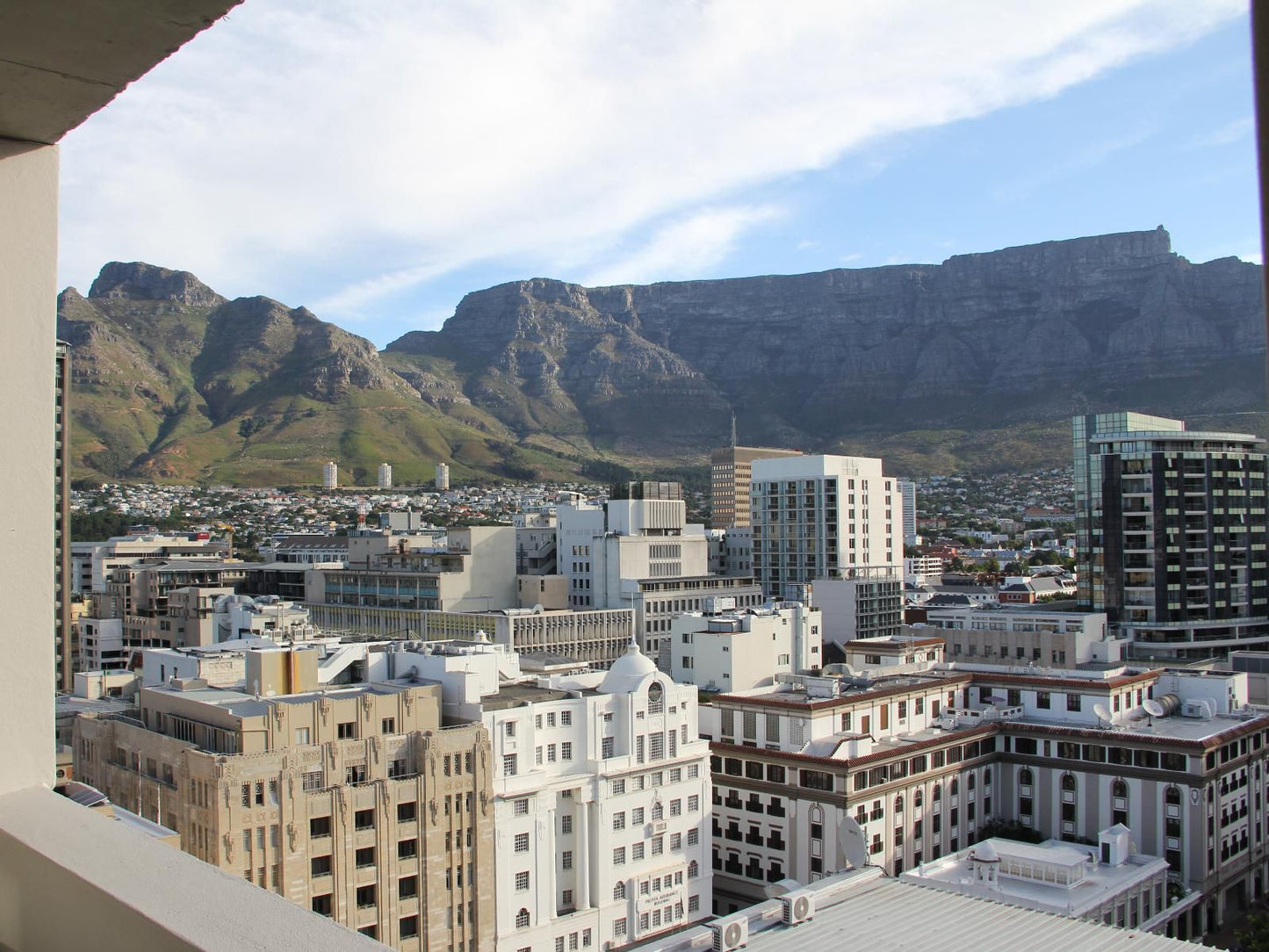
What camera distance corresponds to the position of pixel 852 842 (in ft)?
133

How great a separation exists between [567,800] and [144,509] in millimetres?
135846

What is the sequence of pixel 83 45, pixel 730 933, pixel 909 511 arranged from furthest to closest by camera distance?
1. pixel 909 511
2. pixel 730 933
3. pixel 83 45

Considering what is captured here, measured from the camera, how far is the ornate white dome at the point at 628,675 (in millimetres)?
39688

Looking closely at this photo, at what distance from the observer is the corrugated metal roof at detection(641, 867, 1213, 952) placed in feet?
94.3

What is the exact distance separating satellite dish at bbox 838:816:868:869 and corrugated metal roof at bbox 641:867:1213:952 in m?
6.30

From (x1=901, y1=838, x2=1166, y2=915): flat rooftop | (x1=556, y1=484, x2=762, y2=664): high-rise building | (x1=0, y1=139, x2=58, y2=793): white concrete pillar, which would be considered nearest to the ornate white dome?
(x1=901, y1=838, x2=1166, y2=915): flat rooftop

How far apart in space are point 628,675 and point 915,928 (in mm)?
13432

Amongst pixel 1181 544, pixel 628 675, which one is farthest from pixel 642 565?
pixel 628 675

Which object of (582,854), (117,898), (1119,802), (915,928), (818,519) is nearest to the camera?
(117,898)

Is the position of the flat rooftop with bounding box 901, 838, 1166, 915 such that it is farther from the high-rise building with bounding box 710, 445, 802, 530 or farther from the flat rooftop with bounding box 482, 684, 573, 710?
the high-rise building with bounding box 710, 445, 802, 530

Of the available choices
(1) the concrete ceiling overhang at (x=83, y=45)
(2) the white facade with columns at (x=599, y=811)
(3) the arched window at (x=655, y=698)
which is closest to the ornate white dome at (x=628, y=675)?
(2) the white facade with columns at (x=599, y=811)

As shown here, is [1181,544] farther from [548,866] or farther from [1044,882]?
[548,866]

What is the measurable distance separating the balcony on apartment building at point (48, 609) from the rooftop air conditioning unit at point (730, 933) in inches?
1013

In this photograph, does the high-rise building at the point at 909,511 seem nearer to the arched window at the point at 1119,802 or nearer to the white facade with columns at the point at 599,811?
the arched window at the point at 1119,802
